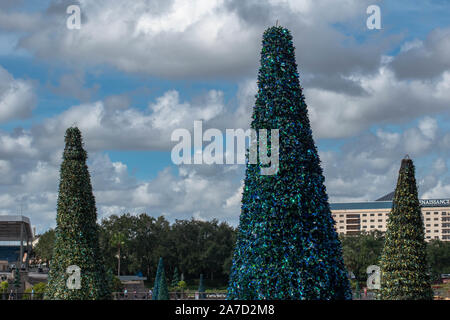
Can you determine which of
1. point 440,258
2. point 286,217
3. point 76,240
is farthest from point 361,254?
point 286,217

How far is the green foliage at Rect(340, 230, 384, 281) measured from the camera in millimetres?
85375

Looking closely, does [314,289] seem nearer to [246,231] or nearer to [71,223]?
[246,231]

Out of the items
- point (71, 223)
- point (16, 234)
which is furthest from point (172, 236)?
point (71, 223)

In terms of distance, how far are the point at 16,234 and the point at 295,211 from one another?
310 ft

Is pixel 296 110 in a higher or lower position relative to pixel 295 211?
higher

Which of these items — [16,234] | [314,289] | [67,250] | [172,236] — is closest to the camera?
[314,289]

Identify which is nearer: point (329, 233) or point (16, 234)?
point (329, 233)

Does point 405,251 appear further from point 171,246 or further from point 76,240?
point 171,246

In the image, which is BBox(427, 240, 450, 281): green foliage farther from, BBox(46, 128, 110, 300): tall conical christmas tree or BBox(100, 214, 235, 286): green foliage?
BBox(46, 128, 110, 300): tall conical christmas tree

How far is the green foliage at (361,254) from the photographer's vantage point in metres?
85.4

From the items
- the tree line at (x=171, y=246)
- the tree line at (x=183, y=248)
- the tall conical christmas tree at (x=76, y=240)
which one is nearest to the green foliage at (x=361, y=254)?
the tree line at (x=183, y=248)

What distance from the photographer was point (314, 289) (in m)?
14.2
